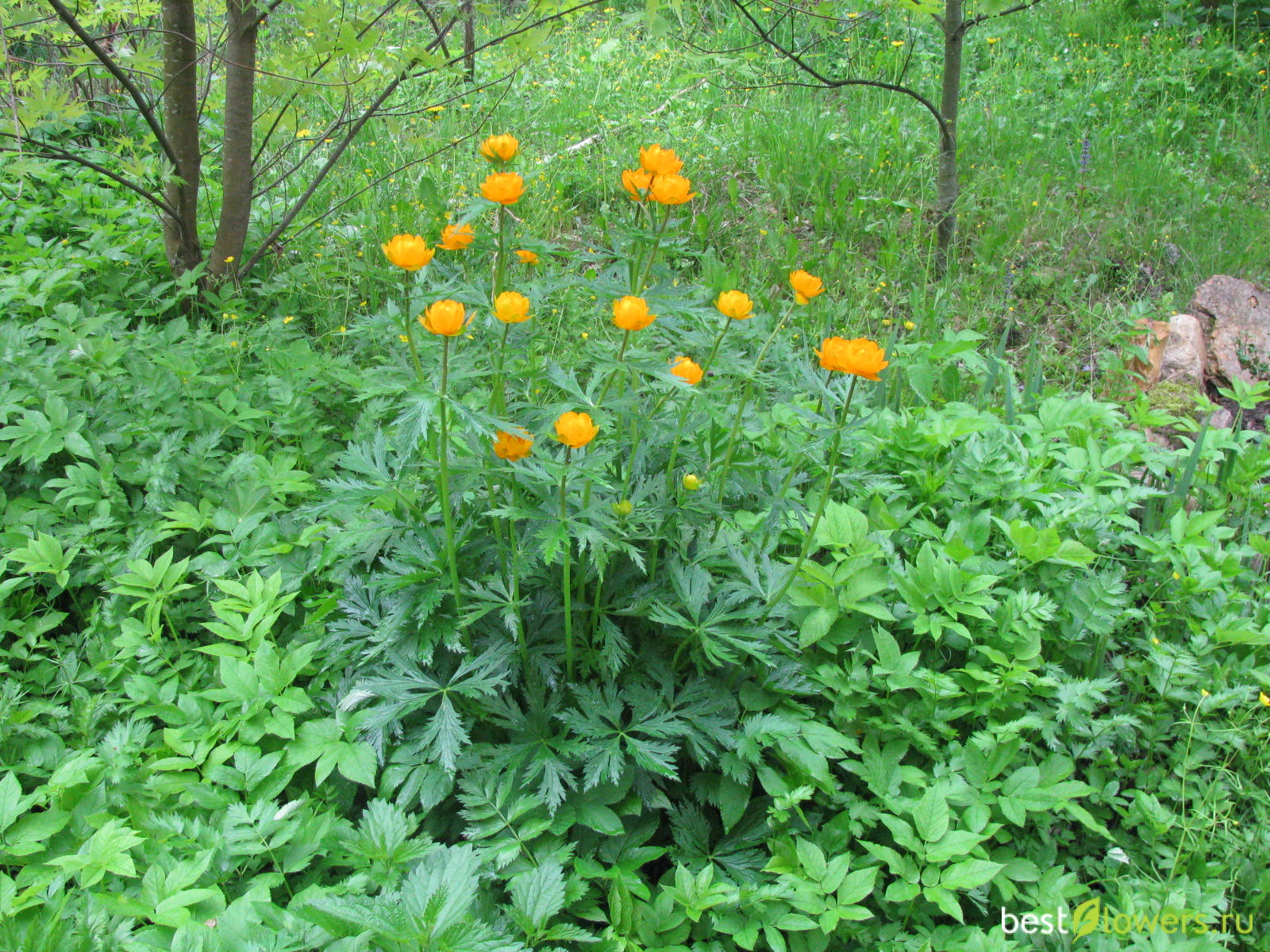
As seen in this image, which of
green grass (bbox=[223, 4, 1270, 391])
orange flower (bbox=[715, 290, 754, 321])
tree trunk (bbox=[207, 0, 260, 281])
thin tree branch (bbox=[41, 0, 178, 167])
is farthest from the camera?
green grass (bbox=[223, 4, 1270, 391])

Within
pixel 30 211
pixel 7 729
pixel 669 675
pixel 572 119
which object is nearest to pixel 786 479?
pixel 669 675

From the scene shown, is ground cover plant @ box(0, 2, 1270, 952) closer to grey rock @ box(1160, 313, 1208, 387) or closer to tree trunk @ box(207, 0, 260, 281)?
grey rock @ box(1160, 313, 1208, 387)

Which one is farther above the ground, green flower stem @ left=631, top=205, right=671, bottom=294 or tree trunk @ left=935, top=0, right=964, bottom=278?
tree trunk @ left=935, top=0, right=964, bottom=278

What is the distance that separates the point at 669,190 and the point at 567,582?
2.16 ft

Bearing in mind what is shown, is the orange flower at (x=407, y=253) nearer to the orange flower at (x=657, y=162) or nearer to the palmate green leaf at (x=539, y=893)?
the orange flower at (x=657, y=162)

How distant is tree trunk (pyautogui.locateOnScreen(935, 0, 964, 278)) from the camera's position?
129 inches

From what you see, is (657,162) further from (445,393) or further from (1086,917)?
(1086,917)

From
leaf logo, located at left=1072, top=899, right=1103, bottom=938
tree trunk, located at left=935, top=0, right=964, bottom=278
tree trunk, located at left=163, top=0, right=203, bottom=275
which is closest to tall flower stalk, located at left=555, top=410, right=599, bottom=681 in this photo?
leaf logo, located at left=1072, top=899, right=1103, bottom=938

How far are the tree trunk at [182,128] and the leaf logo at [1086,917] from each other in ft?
10.1

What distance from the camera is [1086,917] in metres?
1.45

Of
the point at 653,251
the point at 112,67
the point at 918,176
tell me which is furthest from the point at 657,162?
the point at 918,176

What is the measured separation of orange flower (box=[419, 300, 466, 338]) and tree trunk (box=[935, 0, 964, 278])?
2794 millimetres

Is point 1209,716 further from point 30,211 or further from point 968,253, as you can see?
point 30,211

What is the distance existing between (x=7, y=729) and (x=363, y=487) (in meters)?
0.92
